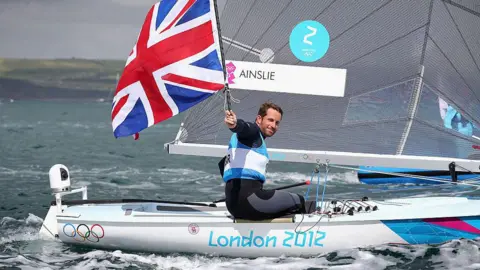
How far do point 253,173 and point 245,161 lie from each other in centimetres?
16

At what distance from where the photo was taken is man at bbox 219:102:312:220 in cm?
706

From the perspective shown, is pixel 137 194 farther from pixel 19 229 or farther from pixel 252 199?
pixel 252 199

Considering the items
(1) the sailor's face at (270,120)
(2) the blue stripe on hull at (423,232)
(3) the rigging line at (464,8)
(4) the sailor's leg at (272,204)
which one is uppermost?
(3) the rigging line at (464,8)

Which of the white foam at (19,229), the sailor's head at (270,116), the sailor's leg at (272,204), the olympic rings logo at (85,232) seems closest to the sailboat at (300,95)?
the olympic rings logo at (85,232)

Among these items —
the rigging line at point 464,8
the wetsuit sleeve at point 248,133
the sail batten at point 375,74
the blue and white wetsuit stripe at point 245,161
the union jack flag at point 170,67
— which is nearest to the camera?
the wetsuit sleeve at point 248,133

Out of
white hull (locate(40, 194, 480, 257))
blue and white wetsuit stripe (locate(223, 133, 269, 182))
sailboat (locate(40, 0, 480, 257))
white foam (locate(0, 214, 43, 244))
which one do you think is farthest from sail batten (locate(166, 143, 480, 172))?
white foam (locate(0, 214, 43, 244))

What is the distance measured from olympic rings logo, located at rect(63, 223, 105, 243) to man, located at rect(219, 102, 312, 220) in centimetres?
148

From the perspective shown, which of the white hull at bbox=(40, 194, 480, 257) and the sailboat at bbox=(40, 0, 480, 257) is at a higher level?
the sailboat at bbox=(40, 0, 480, 257)

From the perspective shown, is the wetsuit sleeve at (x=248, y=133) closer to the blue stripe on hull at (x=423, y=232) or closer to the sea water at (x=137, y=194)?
the sea water at (x=137, y=194)

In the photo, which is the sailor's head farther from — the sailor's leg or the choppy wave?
the choppy wave

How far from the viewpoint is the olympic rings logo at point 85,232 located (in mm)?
7773

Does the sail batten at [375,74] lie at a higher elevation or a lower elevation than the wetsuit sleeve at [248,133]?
higher

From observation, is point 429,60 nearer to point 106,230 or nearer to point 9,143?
point 106,230

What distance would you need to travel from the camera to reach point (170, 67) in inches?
301
